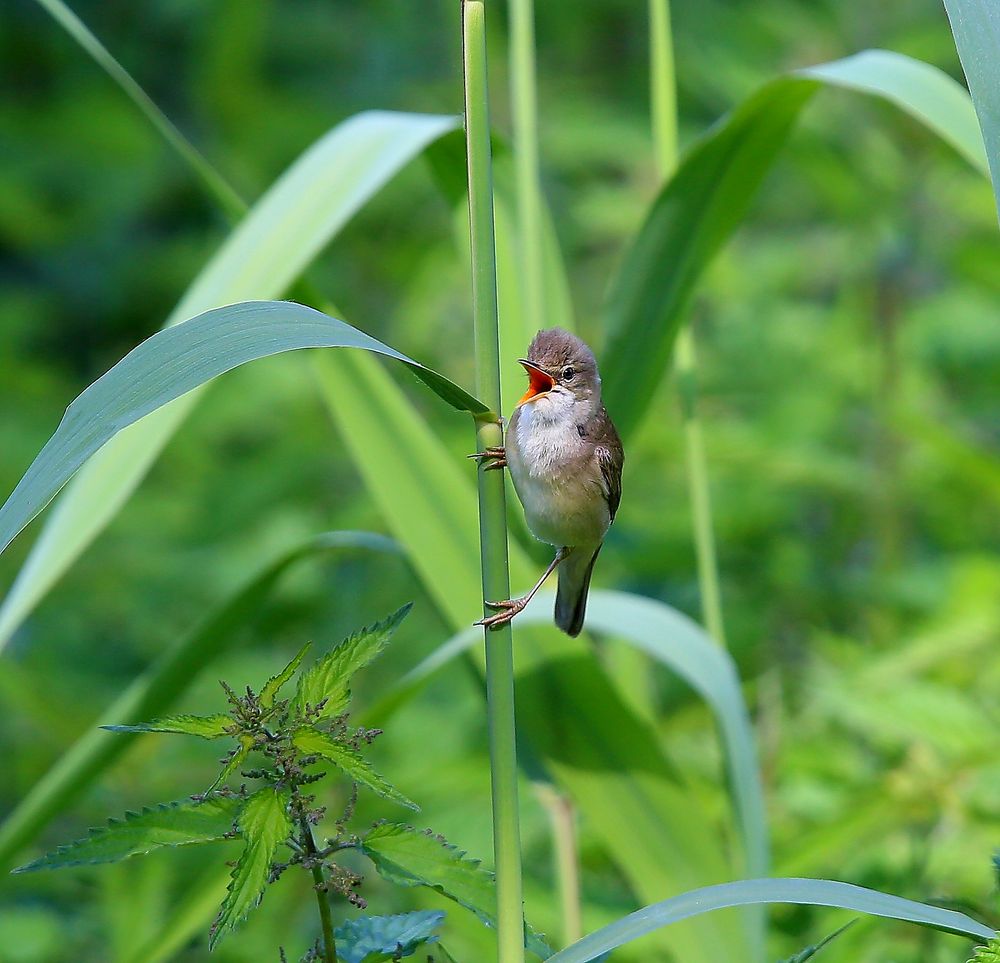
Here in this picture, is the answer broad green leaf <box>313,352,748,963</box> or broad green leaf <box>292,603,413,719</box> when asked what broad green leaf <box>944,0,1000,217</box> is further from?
broad green leaf <box>313,352,748,963</box>

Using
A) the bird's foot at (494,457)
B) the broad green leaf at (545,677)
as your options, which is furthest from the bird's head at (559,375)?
the bird's foot at (494,457)

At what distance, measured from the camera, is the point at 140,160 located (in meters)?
3.86

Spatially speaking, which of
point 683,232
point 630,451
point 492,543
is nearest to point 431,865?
point 492,543

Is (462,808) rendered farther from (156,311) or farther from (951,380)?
(156,311)

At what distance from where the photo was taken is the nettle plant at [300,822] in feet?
1.87

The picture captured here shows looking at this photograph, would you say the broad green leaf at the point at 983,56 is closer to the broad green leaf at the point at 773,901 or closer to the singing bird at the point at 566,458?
the broad green leaf at the point at 773,901

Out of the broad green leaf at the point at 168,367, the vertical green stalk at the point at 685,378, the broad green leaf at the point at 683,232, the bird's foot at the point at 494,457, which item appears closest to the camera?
the broad green leaf at the point at 168,367

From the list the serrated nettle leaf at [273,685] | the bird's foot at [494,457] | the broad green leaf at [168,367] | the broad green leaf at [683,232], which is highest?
the broad green leaf at [683,232]

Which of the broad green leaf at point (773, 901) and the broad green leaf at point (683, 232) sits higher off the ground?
the broad green leaf at point (683, 232)

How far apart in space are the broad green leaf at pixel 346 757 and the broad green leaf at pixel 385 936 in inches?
3.7

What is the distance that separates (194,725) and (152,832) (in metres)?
0.06

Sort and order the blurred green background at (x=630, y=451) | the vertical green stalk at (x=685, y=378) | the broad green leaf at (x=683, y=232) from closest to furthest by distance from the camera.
Result: the broad green leaf at (x=683, y=232) → the vertical green stalk at (x=685, y=378) → the blurred green background at (x=630, y=451)

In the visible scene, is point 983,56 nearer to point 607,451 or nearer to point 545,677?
point 607,451

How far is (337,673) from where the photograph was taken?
0.62 meters
